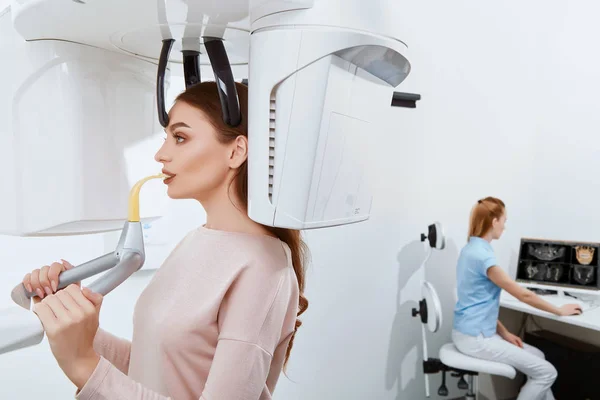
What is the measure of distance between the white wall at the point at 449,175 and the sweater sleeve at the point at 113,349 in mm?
1095

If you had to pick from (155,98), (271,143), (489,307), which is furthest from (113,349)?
(489,307)

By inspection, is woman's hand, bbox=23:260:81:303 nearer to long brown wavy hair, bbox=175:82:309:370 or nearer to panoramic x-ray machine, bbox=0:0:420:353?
panoramic x-ray machine, bbox=0:0:420:353

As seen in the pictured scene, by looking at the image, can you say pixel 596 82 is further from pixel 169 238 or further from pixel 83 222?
pixel 83 222

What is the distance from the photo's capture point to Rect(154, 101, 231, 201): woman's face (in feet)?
2.57

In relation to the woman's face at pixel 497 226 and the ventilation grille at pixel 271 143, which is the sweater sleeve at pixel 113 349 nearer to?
the ventilation grille at pixel 271 143

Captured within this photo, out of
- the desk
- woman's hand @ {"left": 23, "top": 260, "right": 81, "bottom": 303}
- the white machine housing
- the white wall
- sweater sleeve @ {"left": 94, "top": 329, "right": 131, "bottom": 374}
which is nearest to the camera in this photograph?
the white machine housing

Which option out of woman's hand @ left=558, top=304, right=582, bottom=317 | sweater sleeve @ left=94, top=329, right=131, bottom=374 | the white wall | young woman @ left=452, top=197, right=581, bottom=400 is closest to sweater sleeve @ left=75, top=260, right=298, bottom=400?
sweater sleeve @ left=94, top=329, right=131, bottom=374

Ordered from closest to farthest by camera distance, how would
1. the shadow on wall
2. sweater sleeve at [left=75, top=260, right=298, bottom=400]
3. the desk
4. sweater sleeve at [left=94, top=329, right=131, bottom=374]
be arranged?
1. sweater sleeve at [left=75, top=260, right=298, bottom=400]
2. sweater sleeve at [left=94, top=329, right=131, bottom=374]
3. the desk
4. the shadow on wall

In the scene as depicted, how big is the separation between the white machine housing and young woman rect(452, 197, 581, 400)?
6.77 feet

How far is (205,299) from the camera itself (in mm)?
740

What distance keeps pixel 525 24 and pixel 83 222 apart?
3.10 metres

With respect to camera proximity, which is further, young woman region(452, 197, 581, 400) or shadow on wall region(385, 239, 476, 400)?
shadow on wall region(385, 239, 476, 400)

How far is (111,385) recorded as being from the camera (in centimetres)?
67

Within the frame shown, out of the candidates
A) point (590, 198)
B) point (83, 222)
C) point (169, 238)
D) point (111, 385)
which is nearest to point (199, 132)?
point (83, 222)
